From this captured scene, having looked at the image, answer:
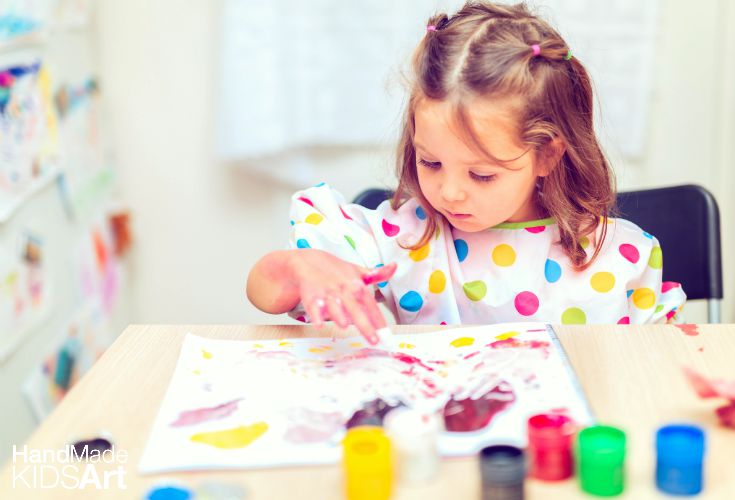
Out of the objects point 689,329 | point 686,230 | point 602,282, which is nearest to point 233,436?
point 689,329

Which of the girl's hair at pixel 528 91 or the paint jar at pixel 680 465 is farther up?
the girl's hair at pixel 528 91

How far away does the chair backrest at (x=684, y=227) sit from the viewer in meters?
1.30

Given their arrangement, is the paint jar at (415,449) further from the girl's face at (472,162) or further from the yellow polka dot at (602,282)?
the yellow polka dot at (602,282)

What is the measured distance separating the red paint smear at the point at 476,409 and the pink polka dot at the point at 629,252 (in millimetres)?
448

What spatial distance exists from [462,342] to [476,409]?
158 millimetres

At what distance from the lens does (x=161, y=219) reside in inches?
89.0

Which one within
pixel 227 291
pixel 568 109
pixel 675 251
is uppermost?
pixel 568 109

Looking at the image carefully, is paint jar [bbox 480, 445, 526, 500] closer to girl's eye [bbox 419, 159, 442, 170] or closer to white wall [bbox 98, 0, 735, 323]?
girl's eye [bbox 419, 159, 442, 170]

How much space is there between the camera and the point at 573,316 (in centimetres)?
115

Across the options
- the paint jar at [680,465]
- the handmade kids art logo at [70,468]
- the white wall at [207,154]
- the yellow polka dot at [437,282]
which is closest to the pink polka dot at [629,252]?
the yellow polka dot at [437,282]

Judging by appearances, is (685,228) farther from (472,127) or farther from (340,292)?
(340,292)

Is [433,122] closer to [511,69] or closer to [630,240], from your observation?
[511,69]

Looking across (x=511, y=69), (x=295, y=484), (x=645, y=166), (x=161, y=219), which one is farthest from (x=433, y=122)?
(x=161, y=219)

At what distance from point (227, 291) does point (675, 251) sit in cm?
125
